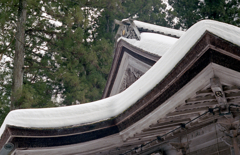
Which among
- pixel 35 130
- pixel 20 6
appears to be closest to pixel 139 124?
pixel 35 130

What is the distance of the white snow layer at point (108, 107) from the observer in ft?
10.6

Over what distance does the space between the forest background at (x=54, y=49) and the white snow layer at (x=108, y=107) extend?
7.08m

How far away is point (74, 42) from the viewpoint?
13844 millimetres

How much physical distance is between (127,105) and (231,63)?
164 centimetres

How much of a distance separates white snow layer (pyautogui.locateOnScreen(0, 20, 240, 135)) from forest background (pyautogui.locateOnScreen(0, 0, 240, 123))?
708 centimetres

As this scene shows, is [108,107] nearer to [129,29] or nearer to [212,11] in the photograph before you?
[129,29]

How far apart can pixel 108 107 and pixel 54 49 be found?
918 centimetres

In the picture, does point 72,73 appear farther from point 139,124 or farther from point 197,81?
point 197,81

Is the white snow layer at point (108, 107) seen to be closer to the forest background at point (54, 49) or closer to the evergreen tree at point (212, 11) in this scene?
the forest background at point (54, 49)

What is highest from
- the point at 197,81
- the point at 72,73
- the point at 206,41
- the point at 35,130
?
the point at 72,73

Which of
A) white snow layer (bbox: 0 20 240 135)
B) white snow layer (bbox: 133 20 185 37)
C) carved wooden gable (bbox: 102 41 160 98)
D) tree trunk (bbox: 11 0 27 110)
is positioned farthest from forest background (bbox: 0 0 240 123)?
white snow layer (bbox: 0 20 240 135)

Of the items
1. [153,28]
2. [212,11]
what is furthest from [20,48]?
[212,11]

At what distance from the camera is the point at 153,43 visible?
25.2 feet

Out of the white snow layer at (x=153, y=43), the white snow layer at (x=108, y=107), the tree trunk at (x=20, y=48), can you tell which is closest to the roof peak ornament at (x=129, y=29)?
the white snow layer at (x=153, y=43)
